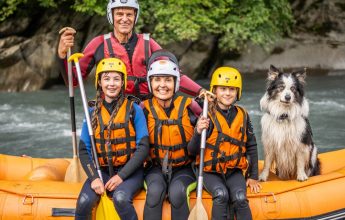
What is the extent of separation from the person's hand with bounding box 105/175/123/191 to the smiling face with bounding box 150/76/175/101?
69 centimetres

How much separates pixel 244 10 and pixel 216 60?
7.58 feet

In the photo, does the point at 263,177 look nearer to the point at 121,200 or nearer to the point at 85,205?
the point at 121,200

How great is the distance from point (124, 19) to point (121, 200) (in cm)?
147

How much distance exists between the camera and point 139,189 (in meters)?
3.40

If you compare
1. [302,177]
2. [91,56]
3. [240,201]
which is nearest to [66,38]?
[91,56]

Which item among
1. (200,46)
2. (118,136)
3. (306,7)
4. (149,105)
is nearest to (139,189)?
(118,136)

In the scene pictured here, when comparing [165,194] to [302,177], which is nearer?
[165,194]

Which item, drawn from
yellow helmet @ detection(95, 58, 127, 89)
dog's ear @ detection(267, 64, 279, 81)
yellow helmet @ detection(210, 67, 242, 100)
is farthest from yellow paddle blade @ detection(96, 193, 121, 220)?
dog's ear @ detection(267, 64, 279, 81)

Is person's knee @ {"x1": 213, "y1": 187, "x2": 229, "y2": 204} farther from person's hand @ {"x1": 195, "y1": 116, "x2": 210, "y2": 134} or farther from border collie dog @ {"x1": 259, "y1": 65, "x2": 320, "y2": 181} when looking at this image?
border collie dog @ {"x1": 259, "y1": 65, "x2": 320, "y2": 181}

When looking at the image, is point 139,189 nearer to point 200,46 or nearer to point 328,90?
point 328,90

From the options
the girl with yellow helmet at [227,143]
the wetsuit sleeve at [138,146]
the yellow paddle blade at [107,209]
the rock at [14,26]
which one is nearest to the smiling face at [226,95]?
the girl with yellow helmet at [227,143]

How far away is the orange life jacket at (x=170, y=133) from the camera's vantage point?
3457mm

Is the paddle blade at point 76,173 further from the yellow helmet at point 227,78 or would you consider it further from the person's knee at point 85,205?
the yellow helmet at point 227,78

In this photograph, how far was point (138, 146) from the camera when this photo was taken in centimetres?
339
